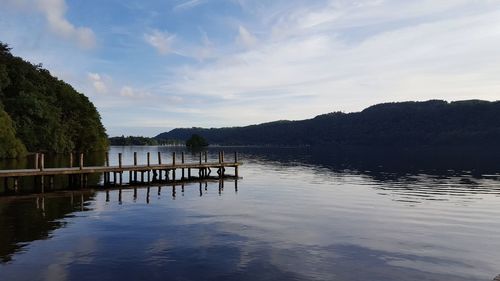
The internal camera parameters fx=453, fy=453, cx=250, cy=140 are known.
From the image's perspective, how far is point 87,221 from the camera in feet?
81.8

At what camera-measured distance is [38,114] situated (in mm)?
88812

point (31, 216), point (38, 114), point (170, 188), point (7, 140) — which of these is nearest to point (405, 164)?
point (170, 188)

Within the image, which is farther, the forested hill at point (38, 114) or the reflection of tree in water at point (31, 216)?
the forested hill at point (38, 114)

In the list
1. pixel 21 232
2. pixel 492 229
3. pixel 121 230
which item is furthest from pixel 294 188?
pixel 21 232

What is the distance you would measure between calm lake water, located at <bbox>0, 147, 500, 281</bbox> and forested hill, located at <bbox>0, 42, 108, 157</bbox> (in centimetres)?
4894

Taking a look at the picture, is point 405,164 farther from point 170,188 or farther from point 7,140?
point 7,140

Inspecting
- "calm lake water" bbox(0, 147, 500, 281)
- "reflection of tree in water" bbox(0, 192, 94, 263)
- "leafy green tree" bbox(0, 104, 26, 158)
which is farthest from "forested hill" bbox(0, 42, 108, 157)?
"calm lake water" bbox(0, 147, 500, 281)

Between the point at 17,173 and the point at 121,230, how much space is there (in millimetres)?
18061

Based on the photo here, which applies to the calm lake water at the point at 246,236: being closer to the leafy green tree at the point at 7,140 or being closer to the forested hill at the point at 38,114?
the leafy green tree at the point at 7,140

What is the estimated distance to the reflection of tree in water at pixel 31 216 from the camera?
19906mm

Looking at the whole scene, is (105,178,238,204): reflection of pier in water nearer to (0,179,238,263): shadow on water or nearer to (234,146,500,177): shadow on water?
(0,179,238,263): shadow on water

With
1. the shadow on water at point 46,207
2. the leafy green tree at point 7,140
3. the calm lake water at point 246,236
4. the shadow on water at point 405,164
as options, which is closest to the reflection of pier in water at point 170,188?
the shadow on water at point 46,207

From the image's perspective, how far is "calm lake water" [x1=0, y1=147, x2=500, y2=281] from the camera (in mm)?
16188

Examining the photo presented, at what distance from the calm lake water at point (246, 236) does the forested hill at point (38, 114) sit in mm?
48943
